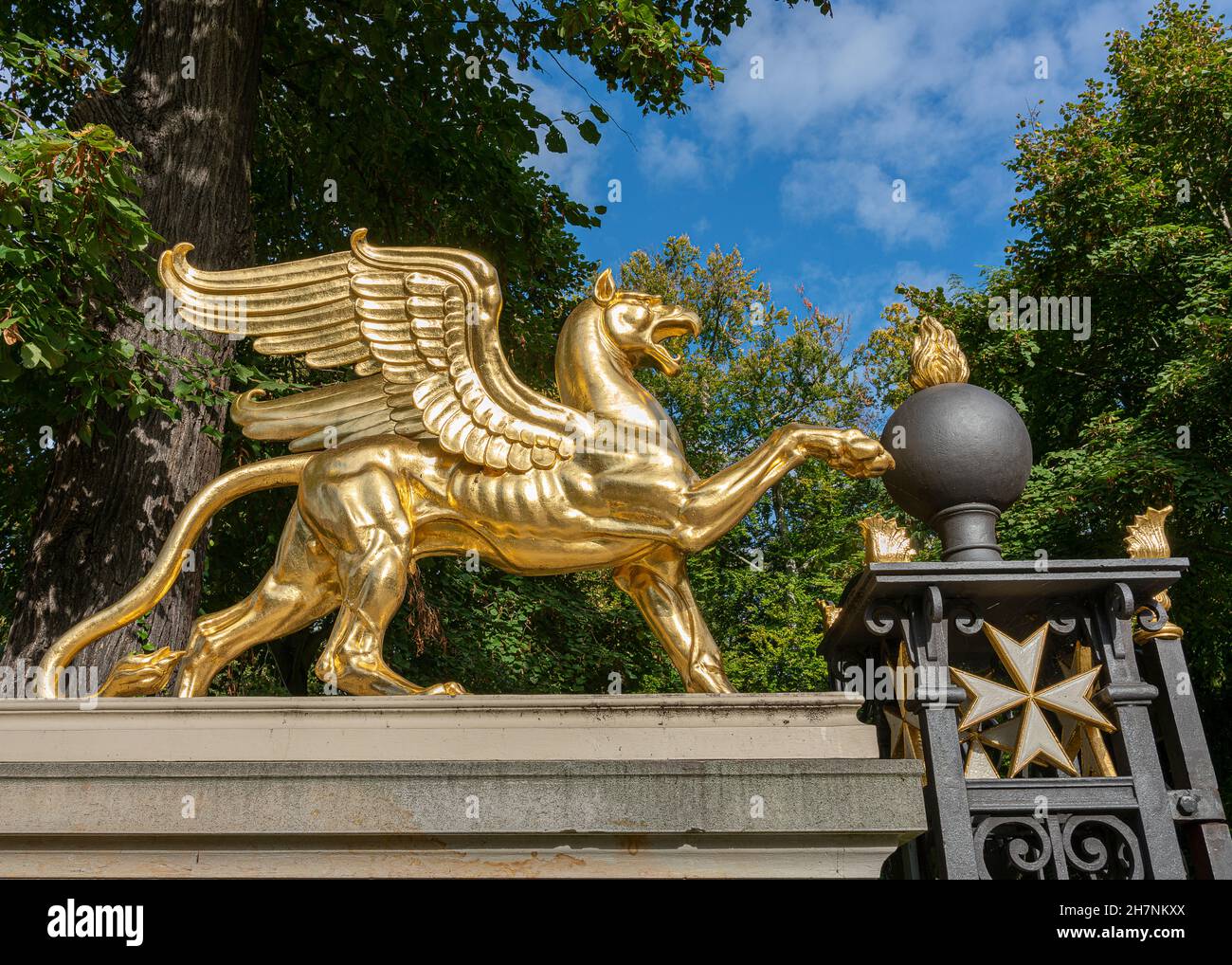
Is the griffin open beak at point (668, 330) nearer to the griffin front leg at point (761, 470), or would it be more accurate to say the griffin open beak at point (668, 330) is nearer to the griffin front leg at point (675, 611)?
the griffin front leg at point (761, 470)

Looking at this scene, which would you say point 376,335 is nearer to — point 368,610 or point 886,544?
point 368,610

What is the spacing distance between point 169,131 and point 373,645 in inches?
195

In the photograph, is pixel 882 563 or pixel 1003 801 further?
pixel 882 563

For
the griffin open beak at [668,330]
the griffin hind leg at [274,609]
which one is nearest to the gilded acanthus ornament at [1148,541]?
the griffin open beak at [668,330]

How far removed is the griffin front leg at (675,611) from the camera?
186 inches

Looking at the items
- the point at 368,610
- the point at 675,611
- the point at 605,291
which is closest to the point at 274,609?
the point at 368,610

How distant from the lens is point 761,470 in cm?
482

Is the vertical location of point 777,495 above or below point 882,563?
above

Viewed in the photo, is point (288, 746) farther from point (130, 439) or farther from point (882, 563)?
point (130, 439)

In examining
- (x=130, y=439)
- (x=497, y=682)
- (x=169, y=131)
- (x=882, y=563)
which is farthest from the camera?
(x=497, y=682)

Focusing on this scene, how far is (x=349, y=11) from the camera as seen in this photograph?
9.33 metres

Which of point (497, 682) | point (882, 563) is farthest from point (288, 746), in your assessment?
point (497, 682)

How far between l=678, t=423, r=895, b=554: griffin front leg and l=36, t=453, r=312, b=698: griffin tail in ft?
5.51

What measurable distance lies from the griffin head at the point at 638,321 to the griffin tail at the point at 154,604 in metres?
1.44
